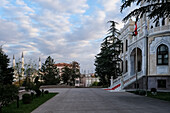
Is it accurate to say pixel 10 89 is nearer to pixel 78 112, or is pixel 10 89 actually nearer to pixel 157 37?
pixel 78 112

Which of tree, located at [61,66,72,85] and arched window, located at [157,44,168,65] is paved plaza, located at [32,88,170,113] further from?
tree, located at [61,66,72,85]

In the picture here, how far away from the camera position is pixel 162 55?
2719 cm

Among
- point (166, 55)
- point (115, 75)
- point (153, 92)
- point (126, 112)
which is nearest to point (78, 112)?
point (126, 112)

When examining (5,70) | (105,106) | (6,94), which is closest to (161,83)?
(105,106)

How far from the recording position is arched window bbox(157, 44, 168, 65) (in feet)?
88.1

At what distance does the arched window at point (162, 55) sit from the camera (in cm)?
2686

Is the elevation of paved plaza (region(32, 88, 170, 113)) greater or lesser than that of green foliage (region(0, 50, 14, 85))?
lesser

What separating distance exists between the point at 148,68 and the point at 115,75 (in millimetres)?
11528

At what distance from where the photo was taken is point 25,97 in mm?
14734

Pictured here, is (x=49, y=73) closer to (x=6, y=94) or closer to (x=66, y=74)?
(x=66, y=74)

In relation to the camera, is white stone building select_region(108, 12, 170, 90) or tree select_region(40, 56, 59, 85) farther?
tree select_region(40, 56, 59, 85)

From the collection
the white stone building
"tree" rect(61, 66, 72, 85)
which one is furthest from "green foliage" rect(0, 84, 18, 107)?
"tree" rect(61, 66, 72, 85)

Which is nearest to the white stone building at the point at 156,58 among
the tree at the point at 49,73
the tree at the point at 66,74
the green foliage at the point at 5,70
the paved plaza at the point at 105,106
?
the paved plaza at the point at 105,106

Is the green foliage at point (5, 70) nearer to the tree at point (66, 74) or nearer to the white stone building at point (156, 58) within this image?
the white stone building at point (156, 58)
